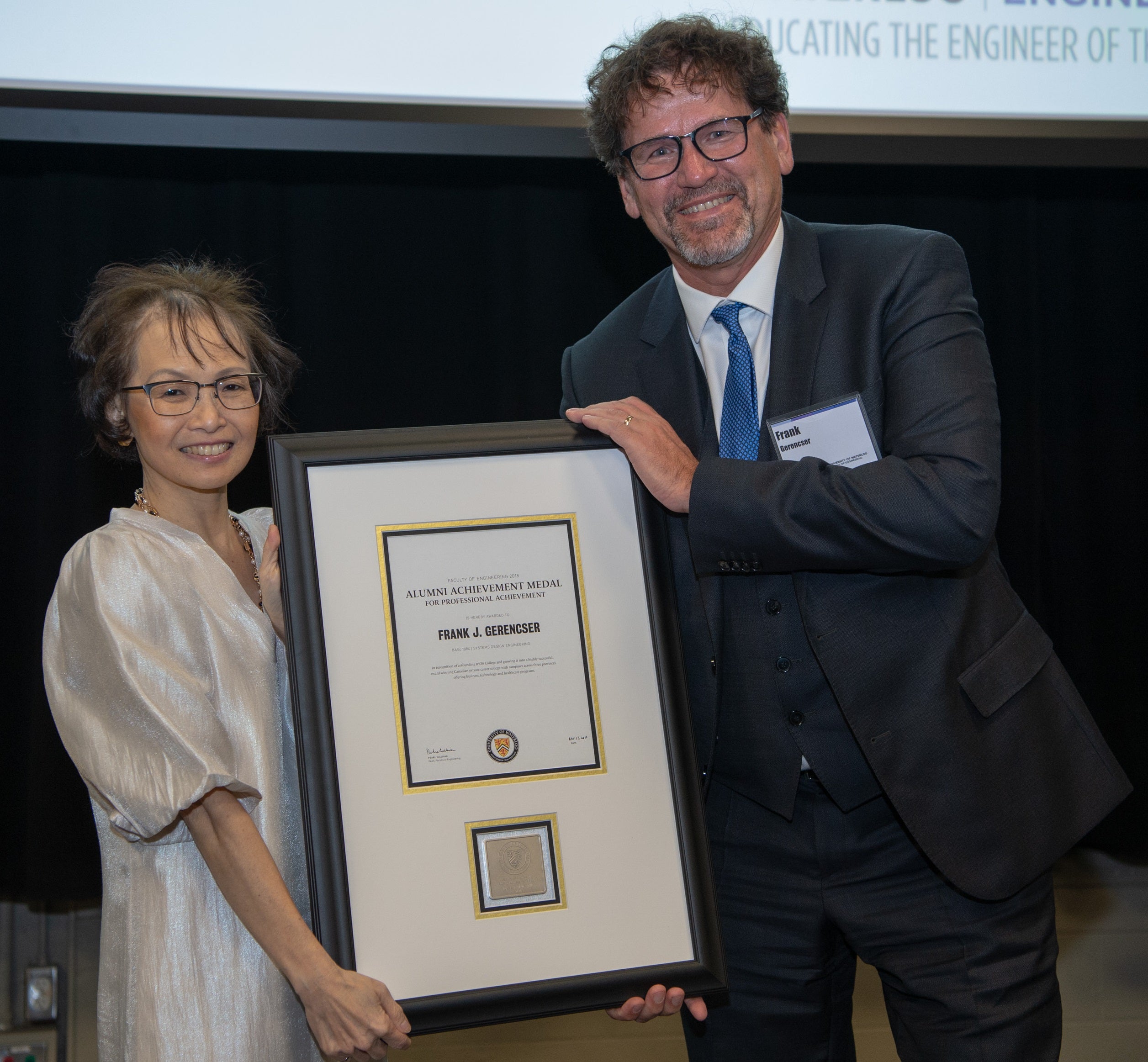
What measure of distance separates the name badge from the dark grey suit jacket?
0.10 ft

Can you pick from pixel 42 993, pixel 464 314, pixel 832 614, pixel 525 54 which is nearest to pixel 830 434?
pixel 832 614

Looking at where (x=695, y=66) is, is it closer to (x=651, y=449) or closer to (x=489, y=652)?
(x=651, y=449)

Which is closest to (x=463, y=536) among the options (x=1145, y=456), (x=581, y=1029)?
(x=581, y=1029)

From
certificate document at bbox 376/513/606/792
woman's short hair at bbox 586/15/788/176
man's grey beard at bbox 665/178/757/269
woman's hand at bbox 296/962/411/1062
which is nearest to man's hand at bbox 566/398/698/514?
certificate document at bbox 376/513/606/792

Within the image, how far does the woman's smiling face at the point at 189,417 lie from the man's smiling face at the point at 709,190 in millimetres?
728

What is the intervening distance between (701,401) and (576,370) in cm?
27

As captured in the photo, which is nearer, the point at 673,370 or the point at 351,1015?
the point at 351,1015

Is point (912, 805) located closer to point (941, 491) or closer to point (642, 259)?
point (941, 491)

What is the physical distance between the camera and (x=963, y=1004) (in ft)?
5.33

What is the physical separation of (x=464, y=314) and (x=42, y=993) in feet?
7.13

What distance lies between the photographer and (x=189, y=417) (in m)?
1.53

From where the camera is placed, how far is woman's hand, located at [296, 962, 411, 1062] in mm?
1286

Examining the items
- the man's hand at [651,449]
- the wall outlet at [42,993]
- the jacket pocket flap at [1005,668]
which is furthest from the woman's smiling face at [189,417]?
the wall outlet at [42,993]

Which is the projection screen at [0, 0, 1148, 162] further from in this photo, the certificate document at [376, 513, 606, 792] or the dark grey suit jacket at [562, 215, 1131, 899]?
Result: the certificate document at [376, 513, 606, 792]
